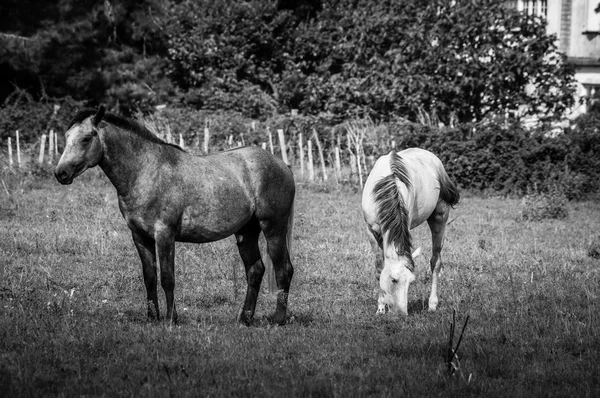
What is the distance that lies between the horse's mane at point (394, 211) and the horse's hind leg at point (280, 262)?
41.5 inches

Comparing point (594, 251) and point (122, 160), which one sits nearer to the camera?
point (122, 160)

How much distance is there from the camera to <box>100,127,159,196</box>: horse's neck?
22.4ft

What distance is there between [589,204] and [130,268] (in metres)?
11.9

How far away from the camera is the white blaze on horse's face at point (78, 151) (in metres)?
6.56

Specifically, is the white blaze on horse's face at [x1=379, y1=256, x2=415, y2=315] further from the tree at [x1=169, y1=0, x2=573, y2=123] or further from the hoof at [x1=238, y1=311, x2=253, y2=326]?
the tree at [x1=169, y1=0, x2=573, y2=123]

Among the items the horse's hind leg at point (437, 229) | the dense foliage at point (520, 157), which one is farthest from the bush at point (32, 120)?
the horse's hind leg at point (437, 229)

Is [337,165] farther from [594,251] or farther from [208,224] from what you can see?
[208,224]

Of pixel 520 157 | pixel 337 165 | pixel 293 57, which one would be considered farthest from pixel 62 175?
pixel 293 57

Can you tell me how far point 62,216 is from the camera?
43.2ft

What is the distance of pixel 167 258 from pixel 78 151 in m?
1.20

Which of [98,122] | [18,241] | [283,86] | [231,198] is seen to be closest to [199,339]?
[231,198]

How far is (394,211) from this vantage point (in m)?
7.88

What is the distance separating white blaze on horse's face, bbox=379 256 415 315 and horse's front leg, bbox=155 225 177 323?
206 centimetres

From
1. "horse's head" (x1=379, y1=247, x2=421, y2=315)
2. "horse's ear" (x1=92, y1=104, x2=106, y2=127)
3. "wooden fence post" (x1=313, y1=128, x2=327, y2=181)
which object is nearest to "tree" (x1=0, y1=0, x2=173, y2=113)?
"wooden fence post" (x1=313, y1=128, x2=327, y2=181)
